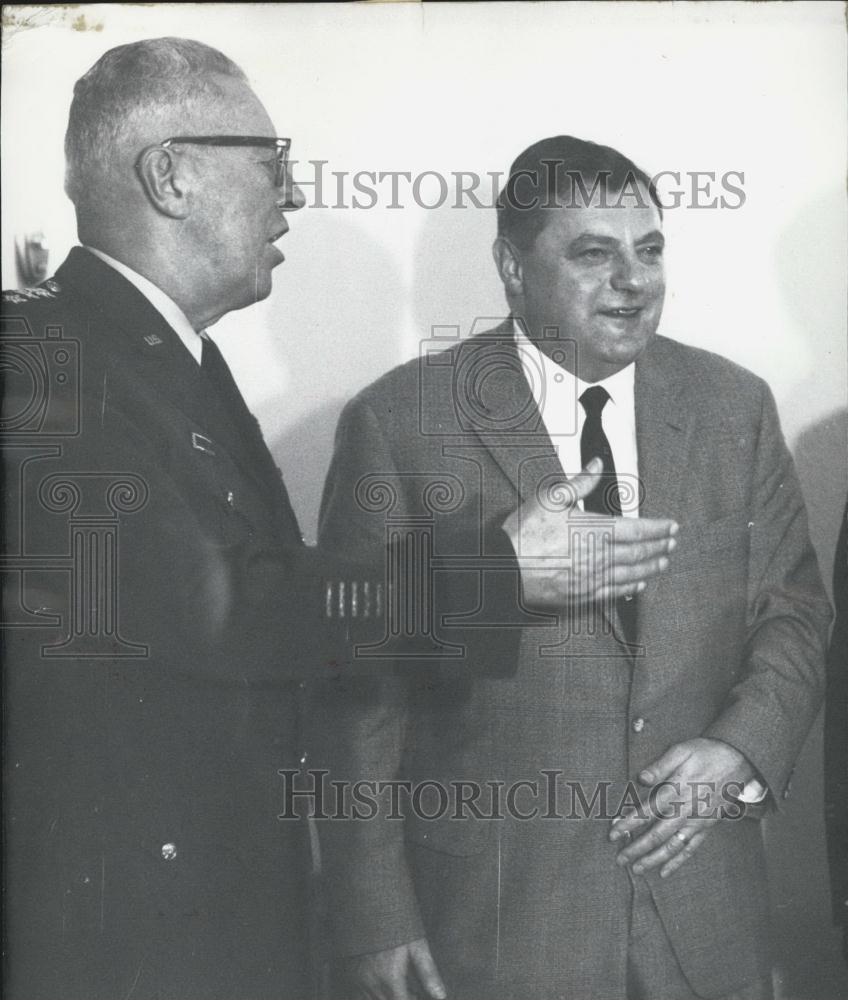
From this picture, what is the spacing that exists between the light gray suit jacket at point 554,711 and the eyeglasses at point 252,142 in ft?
1.08

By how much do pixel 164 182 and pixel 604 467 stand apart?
0.73 meters

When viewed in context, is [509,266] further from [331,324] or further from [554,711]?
[554,711]

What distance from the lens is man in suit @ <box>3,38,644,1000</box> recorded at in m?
1.55

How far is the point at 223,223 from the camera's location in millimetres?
1602

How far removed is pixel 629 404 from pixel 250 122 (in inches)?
26.1

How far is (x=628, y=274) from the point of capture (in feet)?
5.25

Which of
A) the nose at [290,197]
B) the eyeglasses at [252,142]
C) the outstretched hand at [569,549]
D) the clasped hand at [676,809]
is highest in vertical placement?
the eyeglasses at [252,142]

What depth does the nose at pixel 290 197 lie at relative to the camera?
5.31 ft

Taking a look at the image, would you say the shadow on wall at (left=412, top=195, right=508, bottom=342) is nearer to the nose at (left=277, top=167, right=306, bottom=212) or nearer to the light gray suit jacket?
the light gray suit jacket

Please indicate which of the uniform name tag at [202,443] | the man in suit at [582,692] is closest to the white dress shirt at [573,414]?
the man in suit at [582,692]

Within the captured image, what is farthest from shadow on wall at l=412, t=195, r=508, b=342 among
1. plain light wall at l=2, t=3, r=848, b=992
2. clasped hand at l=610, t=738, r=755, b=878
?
clasped hand at l=610, t=738, r=755, b=878

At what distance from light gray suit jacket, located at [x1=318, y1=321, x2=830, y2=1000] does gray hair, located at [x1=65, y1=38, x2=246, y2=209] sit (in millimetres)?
487

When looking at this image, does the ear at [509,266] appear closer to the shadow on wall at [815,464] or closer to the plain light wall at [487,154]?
the plain light wall at [487,154]

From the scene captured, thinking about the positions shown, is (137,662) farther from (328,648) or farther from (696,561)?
(696,561)
